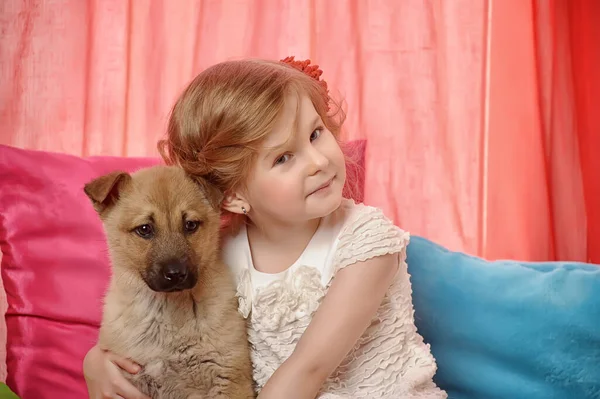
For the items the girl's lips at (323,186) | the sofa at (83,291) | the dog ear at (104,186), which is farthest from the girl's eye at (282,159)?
the sofa at (83,291)

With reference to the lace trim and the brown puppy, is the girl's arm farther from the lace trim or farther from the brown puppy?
the brown puppy

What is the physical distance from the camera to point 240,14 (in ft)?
9.63

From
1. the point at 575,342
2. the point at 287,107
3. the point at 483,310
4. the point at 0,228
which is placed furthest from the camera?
the point at 0,228

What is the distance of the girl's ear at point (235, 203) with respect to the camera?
1.92 m

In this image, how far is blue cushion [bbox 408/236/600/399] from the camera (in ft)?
6.23

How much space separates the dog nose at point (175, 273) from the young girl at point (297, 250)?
10.3 inches

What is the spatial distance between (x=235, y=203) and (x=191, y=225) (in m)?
0.15

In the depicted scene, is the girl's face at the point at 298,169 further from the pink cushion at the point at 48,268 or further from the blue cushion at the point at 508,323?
the pink cushion at the point at 48,268

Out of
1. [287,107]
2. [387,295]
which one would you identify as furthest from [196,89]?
[387,295]

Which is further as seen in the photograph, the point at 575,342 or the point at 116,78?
the point at 116,78

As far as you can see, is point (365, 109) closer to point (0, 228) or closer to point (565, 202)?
point (565, 202)

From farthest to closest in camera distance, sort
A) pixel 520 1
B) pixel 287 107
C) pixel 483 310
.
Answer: pixel 520 1 < pixel 483 310 < pixel 287 107

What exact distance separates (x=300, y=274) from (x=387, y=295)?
282mm

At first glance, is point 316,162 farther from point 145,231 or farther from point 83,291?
point 83,291
